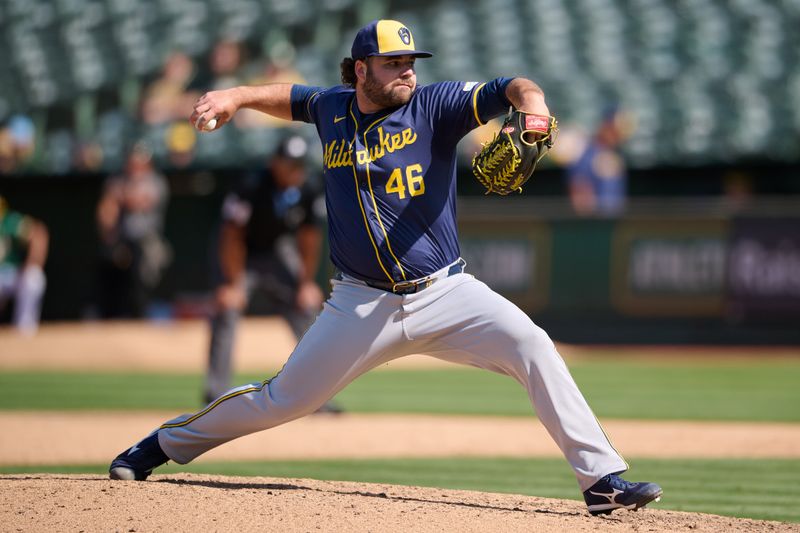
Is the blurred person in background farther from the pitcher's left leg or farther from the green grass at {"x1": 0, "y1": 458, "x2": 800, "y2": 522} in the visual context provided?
the pitcher's left leg

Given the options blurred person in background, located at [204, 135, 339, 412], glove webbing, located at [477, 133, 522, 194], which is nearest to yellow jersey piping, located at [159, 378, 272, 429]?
glove webbing, located at [477, 133, 522, 194]

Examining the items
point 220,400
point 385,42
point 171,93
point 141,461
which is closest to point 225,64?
point 171,93

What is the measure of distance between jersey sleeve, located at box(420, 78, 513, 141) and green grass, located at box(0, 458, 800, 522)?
6.30 feet

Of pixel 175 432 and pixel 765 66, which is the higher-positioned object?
pixel 765 66

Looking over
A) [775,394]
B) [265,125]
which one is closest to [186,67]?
[265,125]

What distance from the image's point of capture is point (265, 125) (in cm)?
1678

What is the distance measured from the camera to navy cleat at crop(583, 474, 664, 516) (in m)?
4.40

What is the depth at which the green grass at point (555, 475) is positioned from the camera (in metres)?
5.52

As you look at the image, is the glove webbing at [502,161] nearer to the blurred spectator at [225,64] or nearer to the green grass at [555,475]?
the green grass at [555,475]

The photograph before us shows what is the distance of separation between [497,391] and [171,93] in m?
8.13

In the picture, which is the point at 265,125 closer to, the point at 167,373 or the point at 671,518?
the point at 167,373

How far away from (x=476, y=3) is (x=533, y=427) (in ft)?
35.6

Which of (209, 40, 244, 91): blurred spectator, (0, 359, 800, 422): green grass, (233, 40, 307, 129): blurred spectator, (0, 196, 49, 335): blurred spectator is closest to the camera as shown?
(0, 359, 800, 422): green grass

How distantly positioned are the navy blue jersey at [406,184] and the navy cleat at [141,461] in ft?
3.74
